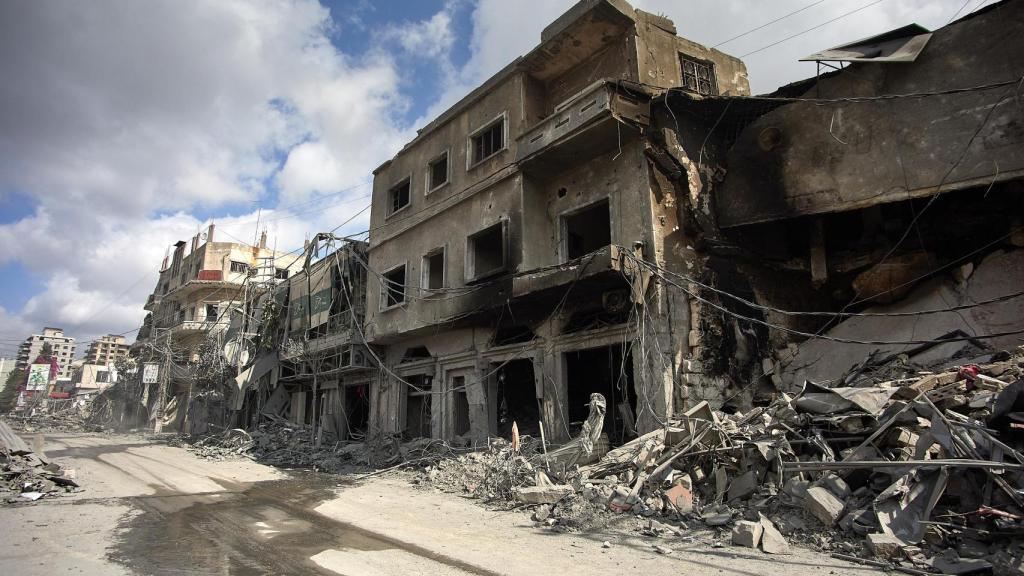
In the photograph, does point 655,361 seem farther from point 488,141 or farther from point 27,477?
point 27,477

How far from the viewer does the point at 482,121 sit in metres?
15.5

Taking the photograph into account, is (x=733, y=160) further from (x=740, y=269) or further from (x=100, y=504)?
(x=100, y=504)

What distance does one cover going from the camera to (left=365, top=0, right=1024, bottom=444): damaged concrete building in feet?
30.9

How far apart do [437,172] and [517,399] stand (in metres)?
7.82

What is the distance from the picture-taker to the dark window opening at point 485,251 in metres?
14.6

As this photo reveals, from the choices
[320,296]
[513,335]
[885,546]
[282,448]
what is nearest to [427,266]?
[513,335]

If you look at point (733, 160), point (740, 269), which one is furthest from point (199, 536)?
point (733, 160)

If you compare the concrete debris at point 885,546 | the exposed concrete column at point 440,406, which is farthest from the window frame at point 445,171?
the concrete debris at point 885,546

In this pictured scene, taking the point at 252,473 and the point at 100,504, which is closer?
the point at 100,504

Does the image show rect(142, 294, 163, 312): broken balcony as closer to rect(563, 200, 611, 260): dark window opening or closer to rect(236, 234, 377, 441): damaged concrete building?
rect(236, 234, 377, 441): damaged concrete building

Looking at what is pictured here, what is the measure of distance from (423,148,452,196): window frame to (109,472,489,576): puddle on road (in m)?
9.79

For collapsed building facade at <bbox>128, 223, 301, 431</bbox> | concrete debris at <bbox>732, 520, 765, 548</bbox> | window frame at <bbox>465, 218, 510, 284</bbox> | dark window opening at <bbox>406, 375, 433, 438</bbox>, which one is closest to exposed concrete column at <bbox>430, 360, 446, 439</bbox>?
dark window opening at <bbox>406, 375, 433, 438</bbox>

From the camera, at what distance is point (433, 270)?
16.7 m

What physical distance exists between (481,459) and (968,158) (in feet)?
34.5
